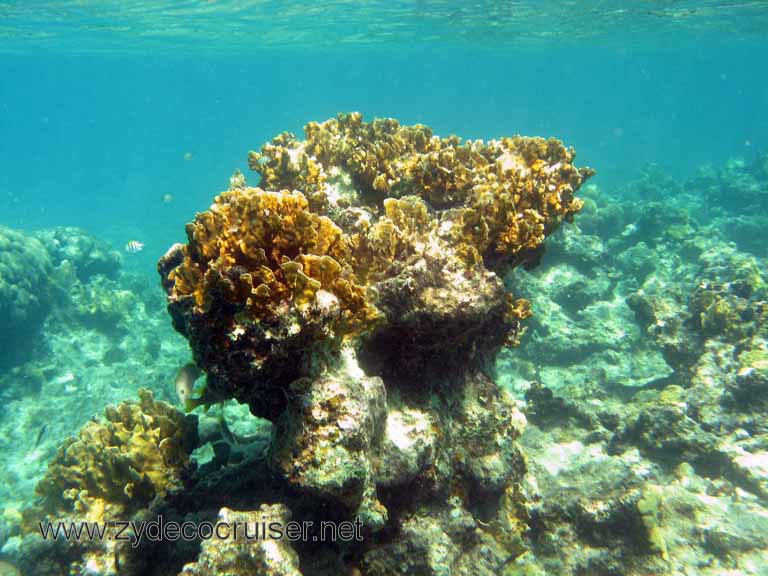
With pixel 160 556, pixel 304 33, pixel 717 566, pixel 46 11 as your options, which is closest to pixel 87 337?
pixel 160 556

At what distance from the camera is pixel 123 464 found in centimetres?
417

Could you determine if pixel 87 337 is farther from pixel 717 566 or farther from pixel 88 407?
pixel 717 566

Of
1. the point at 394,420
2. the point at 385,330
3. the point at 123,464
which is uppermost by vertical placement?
the point at 385,330

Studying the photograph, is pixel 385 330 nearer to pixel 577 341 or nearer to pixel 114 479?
pixel 114 479

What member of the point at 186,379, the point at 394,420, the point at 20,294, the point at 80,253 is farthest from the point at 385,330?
the point at 80,253

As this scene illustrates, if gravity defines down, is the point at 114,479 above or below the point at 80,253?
above

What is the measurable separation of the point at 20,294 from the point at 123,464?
13.8m

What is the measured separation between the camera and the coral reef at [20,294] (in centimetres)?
1407

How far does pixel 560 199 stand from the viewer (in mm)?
5711

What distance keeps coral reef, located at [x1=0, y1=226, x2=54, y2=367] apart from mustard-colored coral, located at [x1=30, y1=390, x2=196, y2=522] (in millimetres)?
12183

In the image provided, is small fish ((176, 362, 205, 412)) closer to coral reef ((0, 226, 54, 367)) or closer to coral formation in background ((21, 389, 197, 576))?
coral formation in background ((21, 389, 197, 576))

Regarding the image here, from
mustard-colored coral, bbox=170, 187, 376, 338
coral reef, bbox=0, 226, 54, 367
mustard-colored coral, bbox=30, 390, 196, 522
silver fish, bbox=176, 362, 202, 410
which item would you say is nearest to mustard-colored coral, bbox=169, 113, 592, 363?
mustard-colored coral, bbox=170, 187, 376, 338

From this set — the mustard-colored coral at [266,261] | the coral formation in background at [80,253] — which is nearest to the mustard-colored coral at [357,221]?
the mustard-colored coral at [266,261]

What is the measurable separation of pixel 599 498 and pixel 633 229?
1592 centimetres
